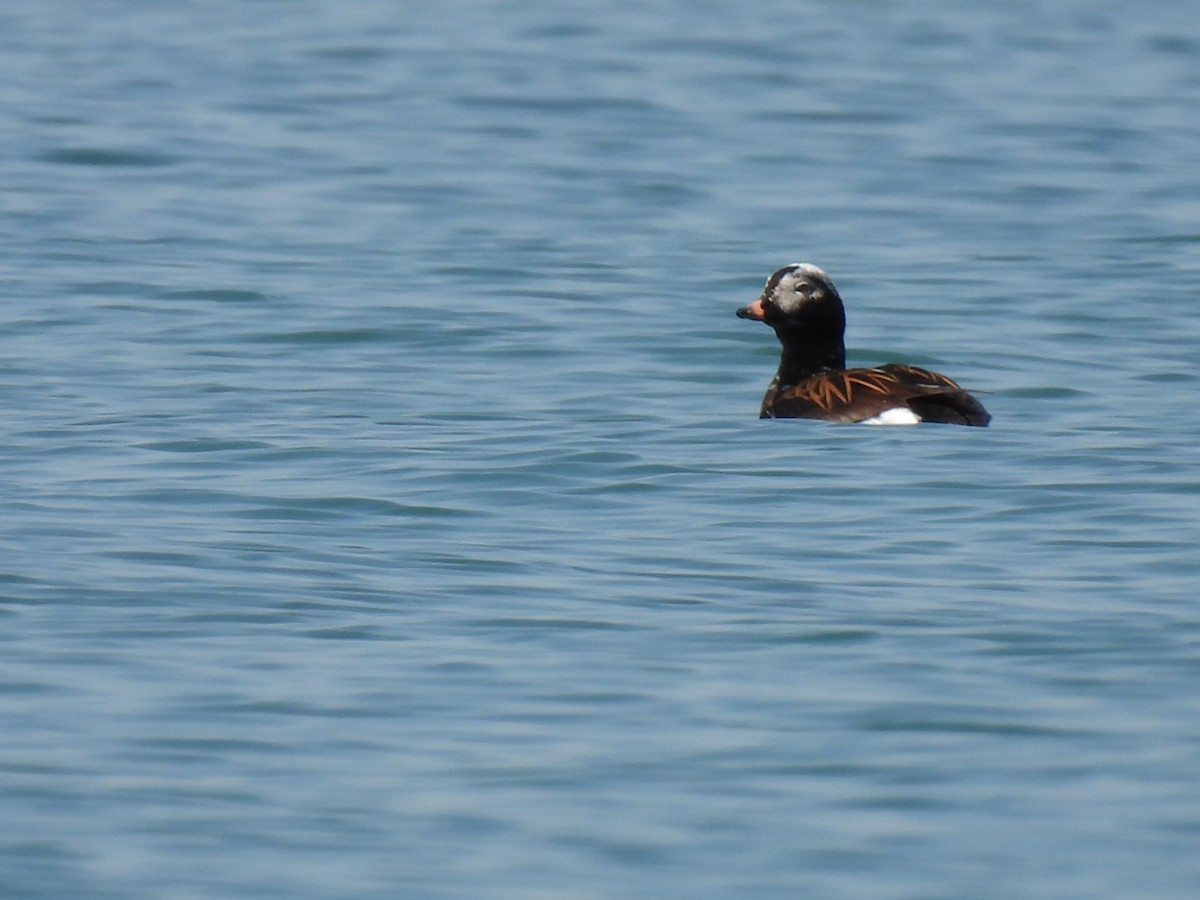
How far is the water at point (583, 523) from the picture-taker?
6395 millimetres

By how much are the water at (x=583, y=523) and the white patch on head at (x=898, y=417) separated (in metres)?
0.07

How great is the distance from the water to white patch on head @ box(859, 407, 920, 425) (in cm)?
7

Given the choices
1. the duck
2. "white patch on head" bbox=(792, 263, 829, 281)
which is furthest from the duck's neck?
"white patch on head" bbox=(792, 263, 829, 281)

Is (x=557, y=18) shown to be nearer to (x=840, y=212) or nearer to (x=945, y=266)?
(x=840, y=212)

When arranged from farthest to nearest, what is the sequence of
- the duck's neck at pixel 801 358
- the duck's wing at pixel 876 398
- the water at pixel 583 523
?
the duck's neck at pixel 801 358
the duck's wing at pixel 876 398
the water at pixel 583 523

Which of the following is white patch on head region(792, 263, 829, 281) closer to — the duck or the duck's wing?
the duck

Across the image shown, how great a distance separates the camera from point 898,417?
11.8 meters

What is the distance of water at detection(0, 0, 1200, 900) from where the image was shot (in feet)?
21.0

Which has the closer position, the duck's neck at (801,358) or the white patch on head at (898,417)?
the white patch on head at (898,417)

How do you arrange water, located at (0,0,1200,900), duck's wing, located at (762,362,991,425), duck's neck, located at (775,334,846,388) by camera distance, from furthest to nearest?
duck's neck, located at (775,334,846,388), duck's wing, located at (762,362,991,425), water, located at (0,0,1200,900)

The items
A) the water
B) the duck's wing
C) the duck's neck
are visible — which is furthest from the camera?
the duck's neck

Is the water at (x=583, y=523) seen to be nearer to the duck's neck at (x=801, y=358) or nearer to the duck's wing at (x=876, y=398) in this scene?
the duck's wing at (x=876, y=398)

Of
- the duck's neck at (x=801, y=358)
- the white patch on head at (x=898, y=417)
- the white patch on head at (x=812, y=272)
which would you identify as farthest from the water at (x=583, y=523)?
the white patch on head at (x=812, y=272)

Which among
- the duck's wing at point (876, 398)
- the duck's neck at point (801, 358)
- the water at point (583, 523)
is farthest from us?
the duck's neck at point (801, 358)
